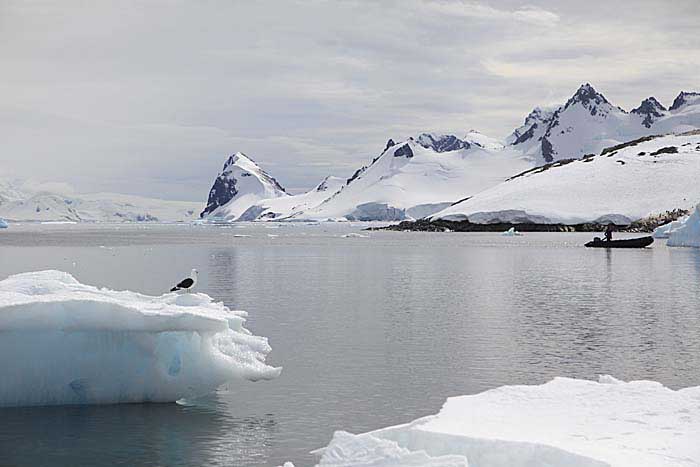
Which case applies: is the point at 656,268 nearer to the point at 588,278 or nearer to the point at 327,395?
the point at 588,278

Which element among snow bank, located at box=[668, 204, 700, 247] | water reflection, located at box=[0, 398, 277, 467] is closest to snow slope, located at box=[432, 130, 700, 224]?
snow bank, located at box=[668, 204, 700, 247]

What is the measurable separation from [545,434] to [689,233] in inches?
3255

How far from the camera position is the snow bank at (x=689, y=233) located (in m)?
87.1

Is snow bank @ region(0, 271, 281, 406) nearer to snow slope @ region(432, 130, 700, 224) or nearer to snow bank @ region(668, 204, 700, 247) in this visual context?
snow bank @ region(668, 204, 700, 247)

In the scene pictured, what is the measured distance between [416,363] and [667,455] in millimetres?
11730

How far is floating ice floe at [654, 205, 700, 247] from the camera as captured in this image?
87144 mm

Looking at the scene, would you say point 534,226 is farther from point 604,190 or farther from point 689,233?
point 689,233

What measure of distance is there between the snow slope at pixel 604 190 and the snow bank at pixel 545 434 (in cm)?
14048

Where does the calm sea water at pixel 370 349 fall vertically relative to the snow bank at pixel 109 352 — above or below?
below

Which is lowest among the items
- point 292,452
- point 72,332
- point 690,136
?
point 292,452

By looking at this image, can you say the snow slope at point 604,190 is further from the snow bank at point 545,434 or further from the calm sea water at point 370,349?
the snow bank at point 545,434

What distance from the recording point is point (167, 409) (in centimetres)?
1750

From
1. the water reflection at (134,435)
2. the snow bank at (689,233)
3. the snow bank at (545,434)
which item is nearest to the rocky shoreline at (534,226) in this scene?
the snow bank at (689,233)

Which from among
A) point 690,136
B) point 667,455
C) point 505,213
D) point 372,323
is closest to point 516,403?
point 667,455
